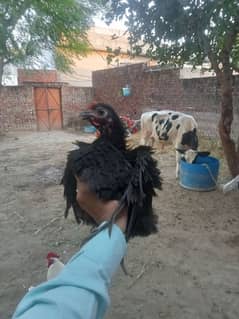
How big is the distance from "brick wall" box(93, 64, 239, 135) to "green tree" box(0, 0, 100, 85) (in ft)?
6.23

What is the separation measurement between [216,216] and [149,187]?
1932 mm

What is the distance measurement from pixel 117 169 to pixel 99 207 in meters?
0.42

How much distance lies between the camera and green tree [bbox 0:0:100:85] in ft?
23.6

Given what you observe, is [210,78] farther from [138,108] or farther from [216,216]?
[216,216]

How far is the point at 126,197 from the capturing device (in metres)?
1.00

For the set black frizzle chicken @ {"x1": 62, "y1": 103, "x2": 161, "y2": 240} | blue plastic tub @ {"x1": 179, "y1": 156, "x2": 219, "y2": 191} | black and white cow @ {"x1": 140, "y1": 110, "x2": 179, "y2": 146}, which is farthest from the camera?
black and white cow @ {"x1": 140, "y1": 110, "x2": 179, "y2": 146}

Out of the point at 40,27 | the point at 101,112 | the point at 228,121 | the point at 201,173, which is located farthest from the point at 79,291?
the point at 40,27

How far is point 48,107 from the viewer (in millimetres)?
11297

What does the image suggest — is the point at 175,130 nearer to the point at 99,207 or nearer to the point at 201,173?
the point at 201,173

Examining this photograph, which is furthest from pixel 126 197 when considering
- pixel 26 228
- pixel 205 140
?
pixel 205 140

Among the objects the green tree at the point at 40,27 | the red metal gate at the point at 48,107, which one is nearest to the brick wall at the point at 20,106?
the red metal gate at the point at 48,107

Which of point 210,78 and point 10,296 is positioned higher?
point 210,78

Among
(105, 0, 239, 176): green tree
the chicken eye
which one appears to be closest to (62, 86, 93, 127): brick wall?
(105, 0, 239, 176): green tree

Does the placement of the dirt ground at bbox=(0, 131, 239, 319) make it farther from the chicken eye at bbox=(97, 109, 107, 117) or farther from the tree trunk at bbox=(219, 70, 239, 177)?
→ the chicken eye at bbox=(97, 109, 107, 117)
